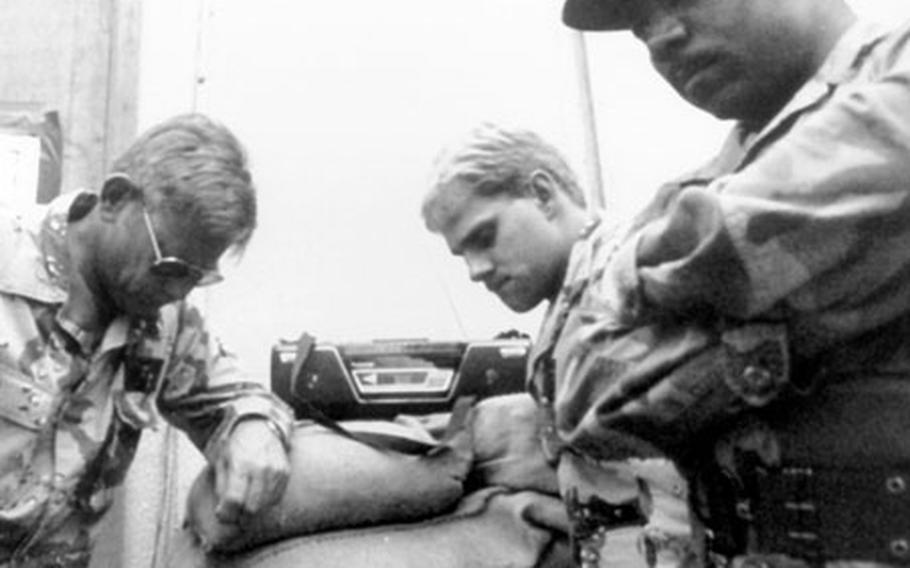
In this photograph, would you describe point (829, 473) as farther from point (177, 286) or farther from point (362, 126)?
point (362, 126)

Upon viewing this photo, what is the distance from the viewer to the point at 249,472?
1256 mm

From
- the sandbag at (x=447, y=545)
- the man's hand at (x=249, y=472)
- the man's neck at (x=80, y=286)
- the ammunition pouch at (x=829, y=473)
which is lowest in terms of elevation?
the sandbag at (x=447, y=545)

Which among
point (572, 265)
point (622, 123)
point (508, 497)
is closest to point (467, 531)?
point (508, 497)

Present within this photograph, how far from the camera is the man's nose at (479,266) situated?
1.39 m

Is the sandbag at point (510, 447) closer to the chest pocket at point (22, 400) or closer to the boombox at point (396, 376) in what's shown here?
the boombox at point (396, 376)

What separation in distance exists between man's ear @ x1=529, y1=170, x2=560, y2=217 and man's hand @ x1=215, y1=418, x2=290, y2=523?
421 millimetres

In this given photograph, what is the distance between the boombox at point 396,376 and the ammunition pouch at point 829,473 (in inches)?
30.4

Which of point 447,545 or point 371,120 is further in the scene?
point 371,120

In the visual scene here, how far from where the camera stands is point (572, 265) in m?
1.27

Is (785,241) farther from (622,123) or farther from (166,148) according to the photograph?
(622,123)

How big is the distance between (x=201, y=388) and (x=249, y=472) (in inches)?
10.2

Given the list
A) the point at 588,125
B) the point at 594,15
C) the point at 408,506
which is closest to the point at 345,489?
the point at 408,506

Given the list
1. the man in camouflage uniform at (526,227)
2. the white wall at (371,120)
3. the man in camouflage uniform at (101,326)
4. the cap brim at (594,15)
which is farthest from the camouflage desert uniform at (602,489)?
the white wall at (371,120)

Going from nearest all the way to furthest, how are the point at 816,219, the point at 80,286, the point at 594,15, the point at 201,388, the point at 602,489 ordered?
the point at 816,219 < the point at 594,15 < the point at 602,489 < the point at 80,286 < the point at 201,388
